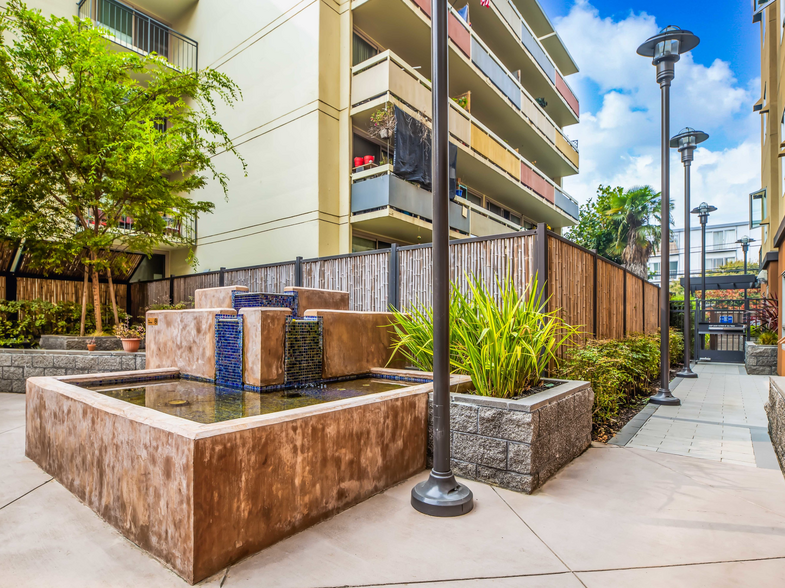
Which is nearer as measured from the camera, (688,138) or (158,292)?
(688,138)

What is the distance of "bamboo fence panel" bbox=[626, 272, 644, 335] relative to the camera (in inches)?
359

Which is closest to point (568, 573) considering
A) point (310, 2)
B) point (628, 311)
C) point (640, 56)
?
point (640, 56)

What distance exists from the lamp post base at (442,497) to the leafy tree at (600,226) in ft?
69.8

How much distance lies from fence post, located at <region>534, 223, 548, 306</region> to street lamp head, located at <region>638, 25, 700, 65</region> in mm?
3611

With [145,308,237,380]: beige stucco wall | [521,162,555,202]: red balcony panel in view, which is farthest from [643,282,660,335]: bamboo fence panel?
[145,308,237,380]: beige stucco wall

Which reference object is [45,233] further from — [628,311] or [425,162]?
[628,311]

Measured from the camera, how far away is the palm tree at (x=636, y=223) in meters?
21.0

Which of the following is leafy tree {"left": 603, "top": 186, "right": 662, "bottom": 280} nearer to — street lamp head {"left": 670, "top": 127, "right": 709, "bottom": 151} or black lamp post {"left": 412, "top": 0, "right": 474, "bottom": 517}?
street lamp head {"left": 670, "top": 127, "right": 709, "bottom": 151}

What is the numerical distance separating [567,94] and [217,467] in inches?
908

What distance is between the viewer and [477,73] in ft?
42.0

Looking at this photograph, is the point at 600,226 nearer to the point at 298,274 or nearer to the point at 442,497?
the point at 298,274

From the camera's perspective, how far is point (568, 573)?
203 cm

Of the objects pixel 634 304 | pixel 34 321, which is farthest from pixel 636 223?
pixel 34 321

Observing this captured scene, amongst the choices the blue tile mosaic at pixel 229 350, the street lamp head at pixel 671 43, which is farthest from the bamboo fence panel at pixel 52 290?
the street lamp head at pixel 671 43
